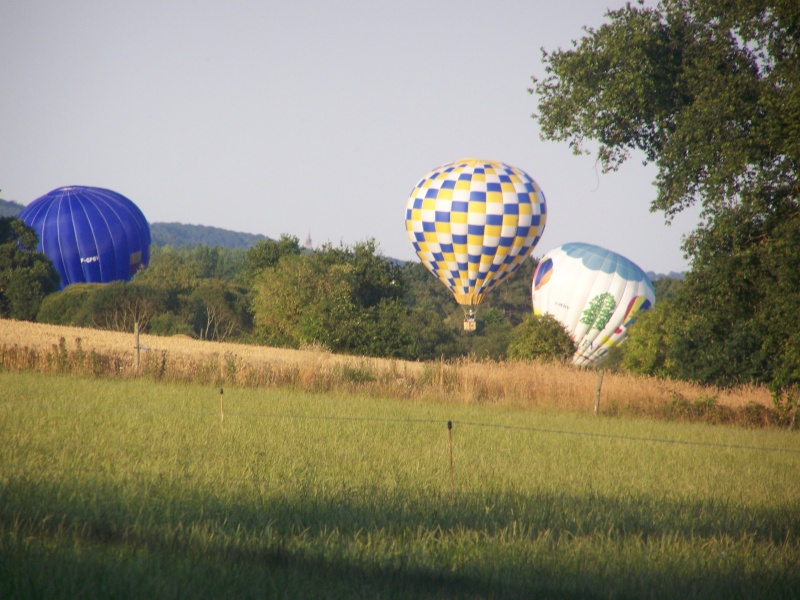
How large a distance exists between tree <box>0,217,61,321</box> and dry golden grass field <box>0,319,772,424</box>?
2960 cm

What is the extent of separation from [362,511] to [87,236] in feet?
164

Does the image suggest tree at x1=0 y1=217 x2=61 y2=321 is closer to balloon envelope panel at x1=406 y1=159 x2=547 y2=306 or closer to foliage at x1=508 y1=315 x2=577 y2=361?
balloon envelope panel at x1=406 y1=159 x2=547 y2=306

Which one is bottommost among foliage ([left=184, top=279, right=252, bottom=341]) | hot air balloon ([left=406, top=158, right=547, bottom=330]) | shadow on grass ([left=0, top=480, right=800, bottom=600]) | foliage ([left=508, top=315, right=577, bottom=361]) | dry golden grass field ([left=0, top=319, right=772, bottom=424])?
shadow on grass ([left=0, top=480, right=800, bottom=600])

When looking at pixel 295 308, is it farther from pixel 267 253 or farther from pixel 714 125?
pixel 714 125

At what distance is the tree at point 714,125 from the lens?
1495cm

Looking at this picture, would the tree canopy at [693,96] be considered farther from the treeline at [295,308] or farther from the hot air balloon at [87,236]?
the hot air balloon at [87,236]

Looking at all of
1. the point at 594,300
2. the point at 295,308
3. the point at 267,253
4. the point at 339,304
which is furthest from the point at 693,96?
the point at 267,253

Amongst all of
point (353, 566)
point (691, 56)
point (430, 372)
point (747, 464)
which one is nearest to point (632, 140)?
point (691, 56)

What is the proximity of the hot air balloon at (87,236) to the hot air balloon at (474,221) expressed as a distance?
23.3 m

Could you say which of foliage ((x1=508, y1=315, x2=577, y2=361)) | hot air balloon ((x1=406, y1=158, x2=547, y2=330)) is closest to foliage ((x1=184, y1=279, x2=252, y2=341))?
foliage ((x1=508, y1=315, x2=577, y2=361))

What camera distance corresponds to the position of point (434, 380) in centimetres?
2128

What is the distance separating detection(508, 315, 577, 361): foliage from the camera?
141 ft

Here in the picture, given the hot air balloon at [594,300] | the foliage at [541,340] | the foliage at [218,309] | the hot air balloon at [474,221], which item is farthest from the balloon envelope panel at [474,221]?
the foliage at [218,309]

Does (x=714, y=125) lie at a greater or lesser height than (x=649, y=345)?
greater
